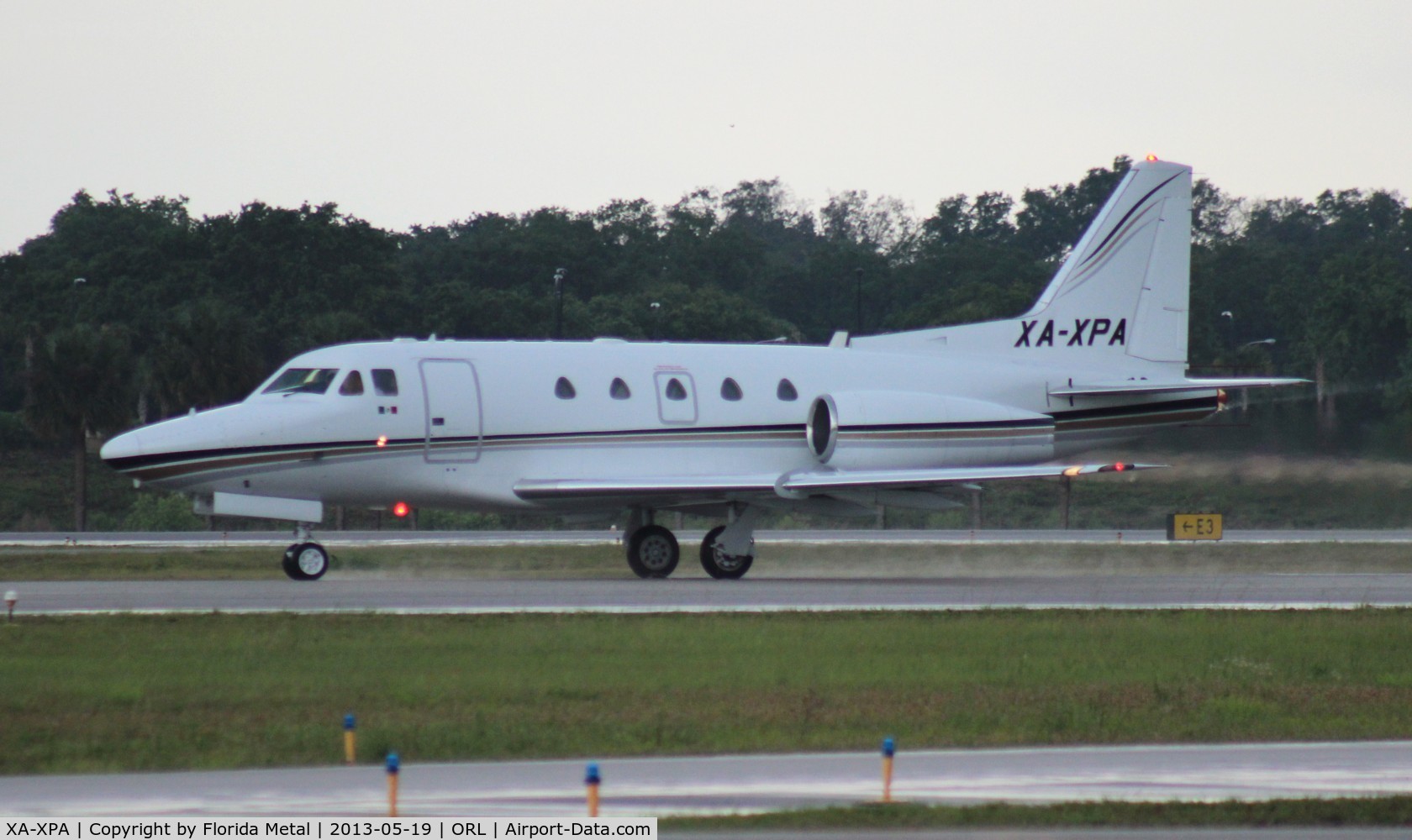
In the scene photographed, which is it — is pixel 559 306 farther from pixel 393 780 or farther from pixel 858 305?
pixel 393 780

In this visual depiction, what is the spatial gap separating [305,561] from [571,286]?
7477cm

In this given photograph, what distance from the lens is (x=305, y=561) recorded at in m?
26.8

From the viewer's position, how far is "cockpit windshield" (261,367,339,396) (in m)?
27.2

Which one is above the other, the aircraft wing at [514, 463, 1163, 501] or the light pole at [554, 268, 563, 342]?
the light pole at [554, 268, 563, 342]

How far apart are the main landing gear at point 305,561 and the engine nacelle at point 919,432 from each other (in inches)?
345

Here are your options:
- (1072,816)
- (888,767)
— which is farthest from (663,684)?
(1072,816)

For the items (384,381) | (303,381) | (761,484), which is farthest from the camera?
(761,484)

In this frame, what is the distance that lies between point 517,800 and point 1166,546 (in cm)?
3364

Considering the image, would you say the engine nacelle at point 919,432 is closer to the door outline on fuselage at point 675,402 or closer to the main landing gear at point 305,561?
the door outline on fuselage at point 675,402

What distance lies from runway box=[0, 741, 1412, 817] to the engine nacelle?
Result: 56.5ft

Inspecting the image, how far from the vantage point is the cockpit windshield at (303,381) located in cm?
2716

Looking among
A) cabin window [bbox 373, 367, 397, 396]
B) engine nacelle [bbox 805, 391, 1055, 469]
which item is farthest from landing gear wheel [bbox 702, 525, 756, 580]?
cabin window [bbox 373, 367, 397, 396]
